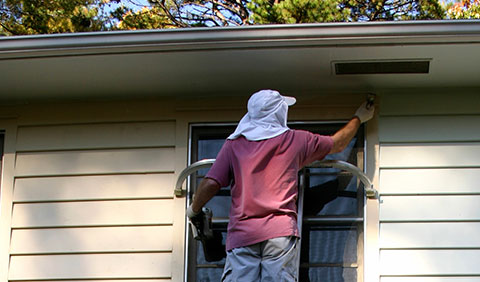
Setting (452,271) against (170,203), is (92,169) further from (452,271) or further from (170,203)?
(452,271)

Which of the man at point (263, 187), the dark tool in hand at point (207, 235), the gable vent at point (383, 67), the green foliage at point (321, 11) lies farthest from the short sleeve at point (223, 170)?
the green foliage at point (321, 11)

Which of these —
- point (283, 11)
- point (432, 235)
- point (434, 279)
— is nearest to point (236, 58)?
point (432, 235)

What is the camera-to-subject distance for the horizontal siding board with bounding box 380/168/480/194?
398cm

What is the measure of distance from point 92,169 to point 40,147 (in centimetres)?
37

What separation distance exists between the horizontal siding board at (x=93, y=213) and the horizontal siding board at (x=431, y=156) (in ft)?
4.17

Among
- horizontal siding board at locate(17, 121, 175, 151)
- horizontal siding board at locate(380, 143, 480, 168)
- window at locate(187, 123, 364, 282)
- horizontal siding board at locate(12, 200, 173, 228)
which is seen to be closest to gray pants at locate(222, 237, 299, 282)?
window at locate(187, 123, 364, 282)

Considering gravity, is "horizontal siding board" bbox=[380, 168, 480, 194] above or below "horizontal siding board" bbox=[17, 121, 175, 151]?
below

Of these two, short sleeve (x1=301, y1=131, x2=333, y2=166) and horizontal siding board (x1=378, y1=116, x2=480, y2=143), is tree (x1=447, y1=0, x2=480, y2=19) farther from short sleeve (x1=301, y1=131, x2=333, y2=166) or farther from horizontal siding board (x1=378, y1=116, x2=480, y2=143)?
short sleeve (x1=301, y1=131, x2=333, y2=166)

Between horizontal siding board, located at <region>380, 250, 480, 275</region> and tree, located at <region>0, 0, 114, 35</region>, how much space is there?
29.0ft

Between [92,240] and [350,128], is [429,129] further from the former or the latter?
[92,240]

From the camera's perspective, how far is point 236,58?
12.5 feet

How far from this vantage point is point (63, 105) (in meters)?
4.45

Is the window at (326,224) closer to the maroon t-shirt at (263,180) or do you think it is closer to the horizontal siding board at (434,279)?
the horizontal siding board at (434,279)

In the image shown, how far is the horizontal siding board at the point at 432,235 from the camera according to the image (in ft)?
12.7
